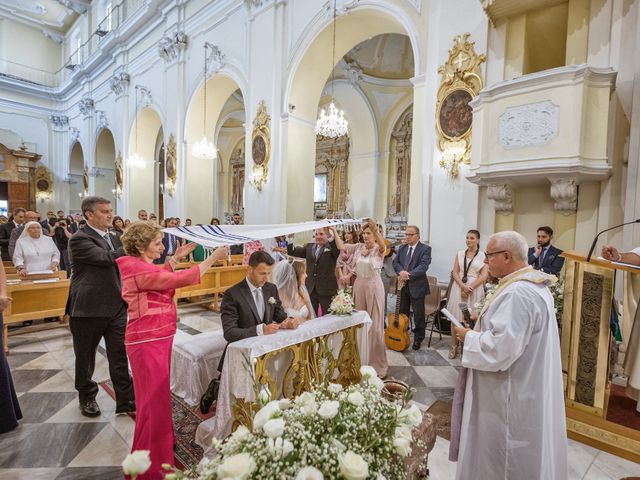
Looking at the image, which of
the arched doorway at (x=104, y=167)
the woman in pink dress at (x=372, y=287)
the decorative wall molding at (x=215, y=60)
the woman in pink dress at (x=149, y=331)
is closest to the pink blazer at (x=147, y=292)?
the woman in pink dress at (x=149, y=331)

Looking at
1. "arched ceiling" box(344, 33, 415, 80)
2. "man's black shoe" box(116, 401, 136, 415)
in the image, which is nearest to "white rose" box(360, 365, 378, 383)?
"man's black shoe" box(116, 401, 136, 415)

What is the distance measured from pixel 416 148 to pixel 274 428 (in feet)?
20.0

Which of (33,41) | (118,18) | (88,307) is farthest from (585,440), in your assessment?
(33,41)

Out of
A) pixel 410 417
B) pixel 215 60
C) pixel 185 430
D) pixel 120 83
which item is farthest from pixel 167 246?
pixel 120 83

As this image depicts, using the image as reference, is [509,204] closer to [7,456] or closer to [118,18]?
[7,456]

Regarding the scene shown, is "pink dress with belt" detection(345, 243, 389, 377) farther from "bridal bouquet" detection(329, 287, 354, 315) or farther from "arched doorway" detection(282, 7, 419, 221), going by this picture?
"arched doorway" detection(282, 7, 419, 221)

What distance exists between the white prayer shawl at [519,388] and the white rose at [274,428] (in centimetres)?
140

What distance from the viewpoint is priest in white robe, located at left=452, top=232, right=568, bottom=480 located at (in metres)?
1.98

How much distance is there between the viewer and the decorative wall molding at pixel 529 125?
4.28 meters

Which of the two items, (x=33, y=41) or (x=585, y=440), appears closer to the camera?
(x=585, y=440)

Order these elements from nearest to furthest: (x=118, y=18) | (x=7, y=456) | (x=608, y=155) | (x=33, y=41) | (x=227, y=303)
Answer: (x=7, y=456), (x=227, y=303), (x=608, y=155), (x=118, y=18), (x=33, y=41)

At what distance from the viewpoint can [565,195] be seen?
4488 mm

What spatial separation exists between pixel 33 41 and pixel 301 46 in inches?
869

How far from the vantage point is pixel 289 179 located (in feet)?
30.2
